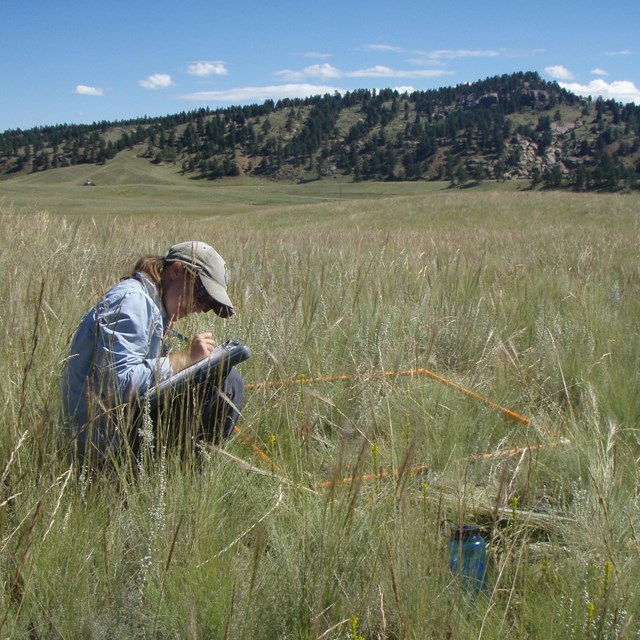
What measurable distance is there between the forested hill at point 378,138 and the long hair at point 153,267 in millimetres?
109038

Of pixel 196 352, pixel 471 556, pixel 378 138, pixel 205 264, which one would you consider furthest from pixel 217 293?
pixel 378 138

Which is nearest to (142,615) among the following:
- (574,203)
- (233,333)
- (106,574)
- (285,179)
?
(106,574)

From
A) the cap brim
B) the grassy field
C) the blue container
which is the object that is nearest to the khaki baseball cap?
the cap brim

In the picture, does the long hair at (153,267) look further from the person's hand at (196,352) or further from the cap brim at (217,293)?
the person's hand at (196,352)

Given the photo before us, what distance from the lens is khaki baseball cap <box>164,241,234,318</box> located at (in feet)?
8.91

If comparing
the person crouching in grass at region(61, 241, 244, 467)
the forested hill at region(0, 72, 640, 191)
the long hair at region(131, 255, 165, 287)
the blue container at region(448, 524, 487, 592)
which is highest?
the forested hill at region(0, 72, 640, 191)

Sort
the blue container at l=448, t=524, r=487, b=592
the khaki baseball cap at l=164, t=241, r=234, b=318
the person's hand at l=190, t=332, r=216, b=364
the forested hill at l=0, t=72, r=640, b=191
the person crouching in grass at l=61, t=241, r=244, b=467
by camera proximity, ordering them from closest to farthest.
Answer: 1. the blue container at l=448, t=524, r=487, b=592
2. the person crouching in grass at l=61, t=241, r=244, b=467
3. the person's hand at l=190, t=332, r=216, b=364
4. the khaki baseball cap at l=164, t=241, r=234, b=318
5. the forested hill at l=0, t=72, r=640, b=191

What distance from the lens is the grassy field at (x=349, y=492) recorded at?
155 centimetres

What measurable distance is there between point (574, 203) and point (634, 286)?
65.1 feet

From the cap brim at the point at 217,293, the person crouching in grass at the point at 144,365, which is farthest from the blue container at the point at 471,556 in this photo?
the cap brim at the point at 217,293

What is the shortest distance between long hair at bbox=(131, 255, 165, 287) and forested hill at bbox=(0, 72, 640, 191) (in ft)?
358

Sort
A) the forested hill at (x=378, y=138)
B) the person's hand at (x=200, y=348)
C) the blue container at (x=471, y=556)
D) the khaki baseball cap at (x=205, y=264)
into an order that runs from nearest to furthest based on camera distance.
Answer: the blue container at (x=471, y=556) → the person's hand at (x=200, y=348) → the khaki baseball cap at (x=205, y=264) → the forested hill at (x=378, y=138)

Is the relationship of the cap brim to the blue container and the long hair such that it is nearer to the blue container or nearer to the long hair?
the long hair

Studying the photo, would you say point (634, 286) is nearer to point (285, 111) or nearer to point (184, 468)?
point (184, 468)
